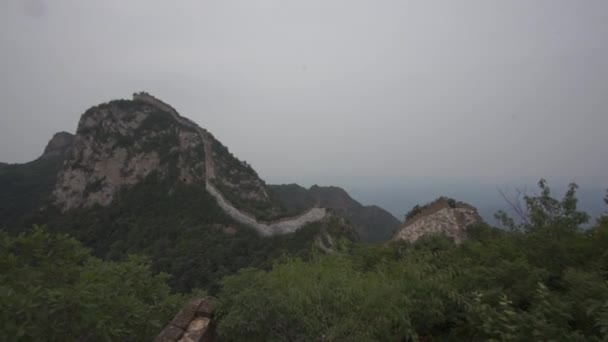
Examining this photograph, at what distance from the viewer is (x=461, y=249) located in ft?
20.0

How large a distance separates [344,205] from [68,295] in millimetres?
57155

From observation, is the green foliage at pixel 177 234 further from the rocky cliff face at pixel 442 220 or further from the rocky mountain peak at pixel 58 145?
the rocky mountain peak at pixel 58 145

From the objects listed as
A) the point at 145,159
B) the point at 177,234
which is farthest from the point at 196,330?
the point at 145,159

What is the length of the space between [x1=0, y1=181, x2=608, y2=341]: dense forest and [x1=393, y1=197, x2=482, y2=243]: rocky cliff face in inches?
300

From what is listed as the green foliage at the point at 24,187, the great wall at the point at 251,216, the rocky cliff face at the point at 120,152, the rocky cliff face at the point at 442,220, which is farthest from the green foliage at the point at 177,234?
the green foliage at the point at 24,187

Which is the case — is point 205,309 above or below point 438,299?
below

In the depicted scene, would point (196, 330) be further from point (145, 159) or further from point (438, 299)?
point (145, 159)

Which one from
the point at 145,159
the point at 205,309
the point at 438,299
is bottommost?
the point at 205,309

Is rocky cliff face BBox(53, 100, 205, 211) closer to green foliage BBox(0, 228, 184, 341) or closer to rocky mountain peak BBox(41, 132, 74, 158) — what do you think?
rocky mountain peak BBox(41, 132, 74, 158)

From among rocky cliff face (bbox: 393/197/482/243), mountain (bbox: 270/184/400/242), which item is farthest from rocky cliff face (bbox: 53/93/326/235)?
rocky cliff face (bbox: 393/197/482/243)

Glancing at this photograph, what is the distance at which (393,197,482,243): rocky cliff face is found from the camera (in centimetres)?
1232

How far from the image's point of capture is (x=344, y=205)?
5919cm

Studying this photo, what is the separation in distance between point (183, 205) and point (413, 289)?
34.4m

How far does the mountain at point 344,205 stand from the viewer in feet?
170
